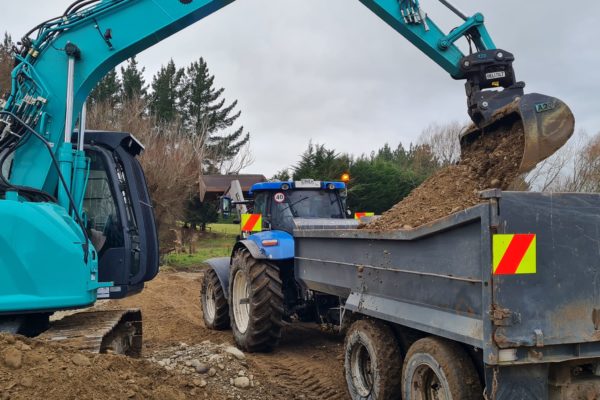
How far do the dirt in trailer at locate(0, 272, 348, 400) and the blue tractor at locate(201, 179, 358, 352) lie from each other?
1.12 feet

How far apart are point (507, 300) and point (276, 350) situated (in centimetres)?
454

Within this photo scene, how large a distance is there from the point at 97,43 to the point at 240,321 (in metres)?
4.09

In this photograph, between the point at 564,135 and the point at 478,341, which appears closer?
the point at 478,341

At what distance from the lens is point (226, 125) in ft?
151

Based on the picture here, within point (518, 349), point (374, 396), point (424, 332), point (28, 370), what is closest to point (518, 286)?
point (518, 349)

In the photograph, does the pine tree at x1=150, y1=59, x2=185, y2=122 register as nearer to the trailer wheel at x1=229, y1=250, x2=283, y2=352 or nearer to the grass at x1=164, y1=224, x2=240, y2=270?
the grass at x1=164, y1=224, x2=240, y2=270

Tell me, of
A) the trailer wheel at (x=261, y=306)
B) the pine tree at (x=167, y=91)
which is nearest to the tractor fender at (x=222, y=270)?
the trailer wheel at (x=261, y=306)

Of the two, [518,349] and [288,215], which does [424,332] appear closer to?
[518,349]

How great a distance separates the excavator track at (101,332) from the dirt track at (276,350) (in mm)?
751

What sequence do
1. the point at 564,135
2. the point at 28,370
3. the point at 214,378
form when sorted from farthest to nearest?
the point at 214,378 → the point at 564,135 → the point at 28,370

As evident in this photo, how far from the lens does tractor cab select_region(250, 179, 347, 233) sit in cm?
766

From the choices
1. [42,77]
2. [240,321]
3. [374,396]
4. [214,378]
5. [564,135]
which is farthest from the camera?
[240,321]

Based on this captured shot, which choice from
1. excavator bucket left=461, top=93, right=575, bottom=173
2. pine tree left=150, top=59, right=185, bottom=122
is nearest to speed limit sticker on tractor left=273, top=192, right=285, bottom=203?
excavator bucket left=461, top=93, right=575, bottom=173

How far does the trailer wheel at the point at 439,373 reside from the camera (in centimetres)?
318
